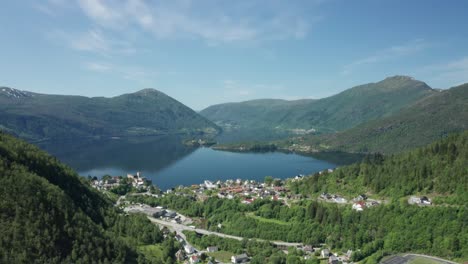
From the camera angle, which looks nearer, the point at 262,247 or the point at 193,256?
the point at 193,256

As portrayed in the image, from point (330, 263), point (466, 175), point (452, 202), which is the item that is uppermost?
point (466, 175)

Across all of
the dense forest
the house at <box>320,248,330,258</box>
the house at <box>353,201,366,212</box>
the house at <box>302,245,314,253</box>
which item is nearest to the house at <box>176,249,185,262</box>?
the dense forest

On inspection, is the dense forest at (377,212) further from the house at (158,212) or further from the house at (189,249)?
the house at (189,249)

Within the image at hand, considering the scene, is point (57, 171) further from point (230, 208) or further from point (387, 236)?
point (387, 236)

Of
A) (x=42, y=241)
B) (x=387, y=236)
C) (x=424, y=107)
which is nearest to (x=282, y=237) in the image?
(x=387, y=236)

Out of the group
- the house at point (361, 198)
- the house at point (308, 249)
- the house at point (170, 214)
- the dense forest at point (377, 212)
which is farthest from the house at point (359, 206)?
the house at point (170, 214)

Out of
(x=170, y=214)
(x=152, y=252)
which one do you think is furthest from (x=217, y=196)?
(x=152, y=252)

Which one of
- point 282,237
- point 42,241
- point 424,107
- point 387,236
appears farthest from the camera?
point 424,107
